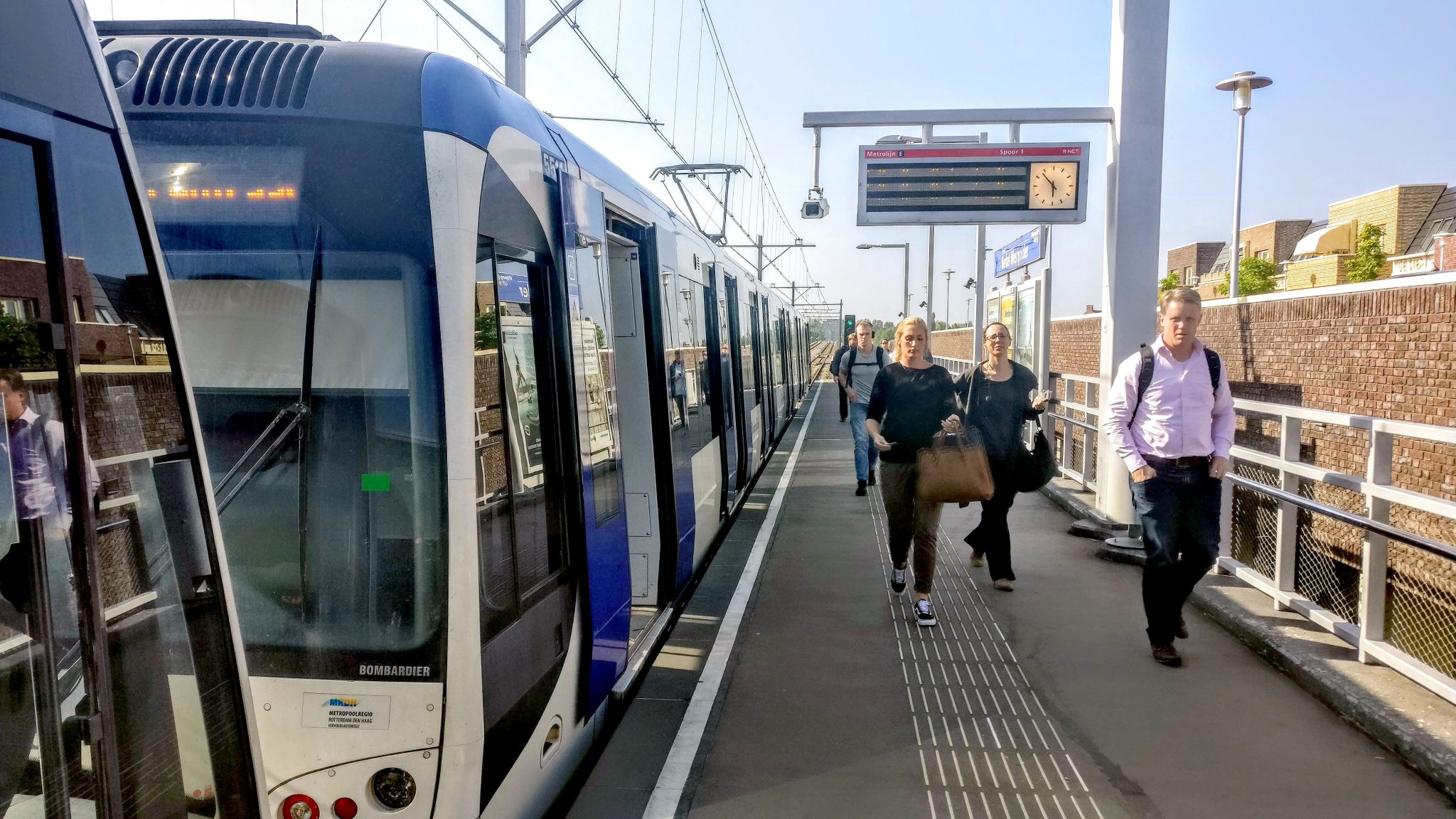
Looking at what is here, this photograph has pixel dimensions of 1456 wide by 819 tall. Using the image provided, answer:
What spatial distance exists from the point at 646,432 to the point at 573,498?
2150 mm

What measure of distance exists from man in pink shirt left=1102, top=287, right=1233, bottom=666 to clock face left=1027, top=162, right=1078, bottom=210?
19.8 ft

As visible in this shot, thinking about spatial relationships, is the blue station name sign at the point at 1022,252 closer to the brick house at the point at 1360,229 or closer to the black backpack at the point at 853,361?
the black backpack at the point at 853,361

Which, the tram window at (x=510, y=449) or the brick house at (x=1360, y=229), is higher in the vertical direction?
the brick house at (x=1360, y=229)

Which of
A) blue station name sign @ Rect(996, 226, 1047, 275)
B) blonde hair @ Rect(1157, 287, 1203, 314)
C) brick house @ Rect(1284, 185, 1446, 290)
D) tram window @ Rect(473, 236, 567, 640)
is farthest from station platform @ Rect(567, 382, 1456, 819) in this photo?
brick house @ Rect(1284, 185, 1446, 290)

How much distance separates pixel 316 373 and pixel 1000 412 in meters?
5.23

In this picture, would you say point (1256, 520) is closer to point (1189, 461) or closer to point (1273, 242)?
point (1189, 461)

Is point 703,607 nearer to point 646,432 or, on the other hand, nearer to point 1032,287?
point 646,432

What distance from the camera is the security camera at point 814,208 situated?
50.2 feet

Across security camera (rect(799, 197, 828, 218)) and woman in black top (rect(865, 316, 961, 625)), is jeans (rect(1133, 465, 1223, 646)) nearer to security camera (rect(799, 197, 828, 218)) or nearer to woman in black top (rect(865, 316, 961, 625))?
woman in black top (rect(865, 316, 961, 625))

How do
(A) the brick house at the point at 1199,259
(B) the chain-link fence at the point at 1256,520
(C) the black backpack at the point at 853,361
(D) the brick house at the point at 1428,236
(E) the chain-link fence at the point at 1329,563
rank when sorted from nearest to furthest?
(E) the chain-link fence at the point at 1329,563 → (B) the chain-link fence at the point at 1256,520 → (C) the black backpack at the point at 853,361 → (D) the brick house at the point at 1428,236 → (A) the brick house at the point at 1199,259

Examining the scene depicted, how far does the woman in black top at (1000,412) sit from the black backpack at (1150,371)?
4.83 feet

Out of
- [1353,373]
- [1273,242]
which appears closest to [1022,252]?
[1353,373]

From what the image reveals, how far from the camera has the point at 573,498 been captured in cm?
418

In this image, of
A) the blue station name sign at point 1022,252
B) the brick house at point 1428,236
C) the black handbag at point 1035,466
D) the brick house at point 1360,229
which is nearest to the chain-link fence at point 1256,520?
the black handbag at point 1035,466
